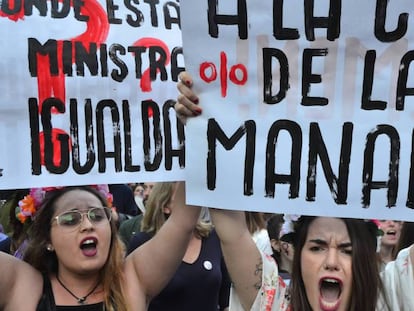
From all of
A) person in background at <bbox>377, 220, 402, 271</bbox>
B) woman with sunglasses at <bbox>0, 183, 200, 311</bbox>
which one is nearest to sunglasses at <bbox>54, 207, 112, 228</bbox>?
woman with sunglasses at <bbox>0, 183, 200, 311</bbox>

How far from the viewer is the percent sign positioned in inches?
99.1

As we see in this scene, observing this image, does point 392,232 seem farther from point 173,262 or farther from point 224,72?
point 224,72

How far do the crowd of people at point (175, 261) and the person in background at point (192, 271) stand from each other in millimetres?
833

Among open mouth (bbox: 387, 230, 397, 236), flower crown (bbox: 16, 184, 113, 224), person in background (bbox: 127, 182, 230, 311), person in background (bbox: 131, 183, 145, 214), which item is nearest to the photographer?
flower crown (bbox: 16, 184, 113, 224)

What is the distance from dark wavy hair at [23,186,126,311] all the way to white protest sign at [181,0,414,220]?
1.95ft

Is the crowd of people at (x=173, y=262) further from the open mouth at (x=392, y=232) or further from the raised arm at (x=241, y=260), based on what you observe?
the open mouth at (x=392, y=232)

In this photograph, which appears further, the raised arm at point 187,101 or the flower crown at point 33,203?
the flower crown at point 33,203

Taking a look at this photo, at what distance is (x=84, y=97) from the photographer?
9.98 feet

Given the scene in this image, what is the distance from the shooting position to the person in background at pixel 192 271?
388cm

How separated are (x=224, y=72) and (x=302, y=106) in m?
0.29

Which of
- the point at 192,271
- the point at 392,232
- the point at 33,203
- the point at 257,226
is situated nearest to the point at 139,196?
the point at 257,226

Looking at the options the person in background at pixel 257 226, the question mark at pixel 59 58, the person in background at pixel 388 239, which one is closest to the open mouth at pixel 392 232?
the person in background at pixel 388 239

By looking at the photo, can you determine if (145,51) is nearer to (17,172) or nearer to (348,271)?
(17,172)

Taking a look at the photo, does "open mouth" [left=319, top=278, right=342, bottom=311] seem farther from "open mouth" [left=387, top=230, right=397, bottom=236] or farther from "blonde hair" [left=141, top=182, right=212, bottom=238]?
"open mouth" [left=387, top=230, right=397, bottom=236]
